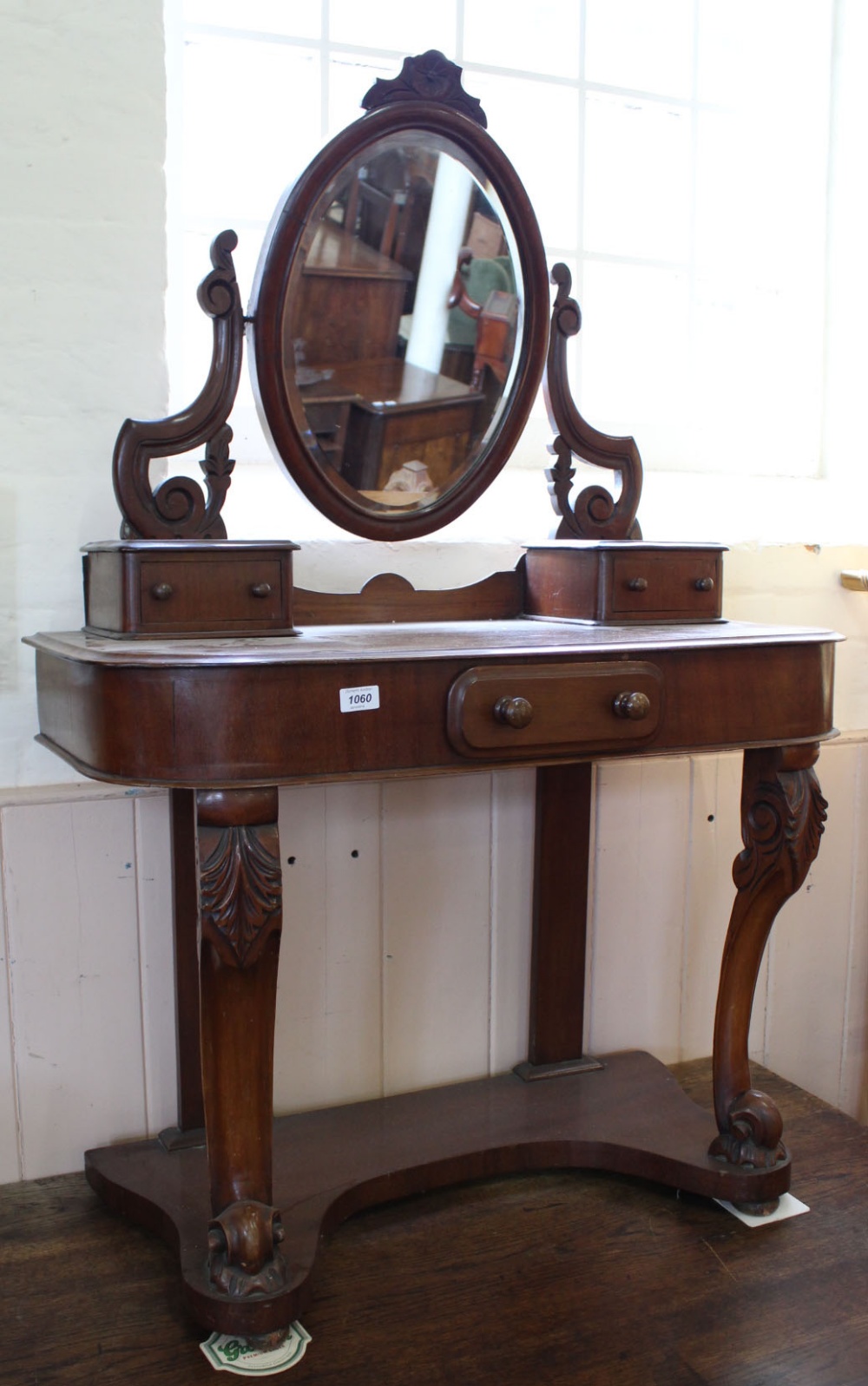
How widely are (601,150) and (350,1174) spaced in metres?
2.16

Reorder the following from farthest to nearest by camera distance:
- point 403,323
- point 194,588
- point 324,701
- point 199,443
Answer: point 403,323 < point 199,443 < point 194,588 < point 324,701

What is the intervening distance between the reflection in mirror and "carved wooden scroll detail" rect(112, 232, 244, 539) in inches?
3.6

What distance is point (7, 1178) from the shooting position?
6.70ft

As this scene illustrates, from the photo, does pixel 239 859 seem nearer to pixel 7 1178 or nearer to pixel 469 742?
pixel 469 742

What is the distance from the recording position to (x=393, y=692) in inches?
61.6

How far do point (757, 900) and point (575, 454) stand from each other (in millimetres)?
833

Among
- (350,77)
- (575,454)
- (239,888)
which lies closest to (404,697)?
(239,888)

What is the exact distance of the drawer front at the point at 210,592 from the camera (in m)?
1.75

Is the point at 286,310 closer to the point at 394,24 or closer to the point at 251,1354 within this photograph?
the point at 394,24

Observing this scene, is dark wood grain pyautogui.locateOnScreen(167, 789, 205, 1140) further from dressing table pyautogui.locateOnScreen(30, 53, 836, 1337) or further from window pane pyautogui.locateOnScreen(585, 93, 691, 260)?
window pane pyautogui.locateOnScreen(585, 93, 691, 260)

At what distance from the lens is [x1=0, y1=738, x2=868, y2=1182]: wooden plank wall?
6.67 ft

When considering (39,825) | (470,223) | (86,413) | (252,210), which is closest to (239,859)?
(39,825)

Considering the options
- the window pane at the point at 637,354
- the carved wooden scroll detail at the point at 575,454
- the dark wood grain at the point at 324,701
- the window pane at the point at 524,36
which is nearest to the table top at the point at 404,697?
the dark wood grain at the point at 324,701

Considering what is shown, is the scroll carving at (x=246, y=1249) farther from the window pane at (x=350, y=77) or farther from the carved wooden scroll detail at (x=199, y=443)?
the window pane at (x=350, y=77)
